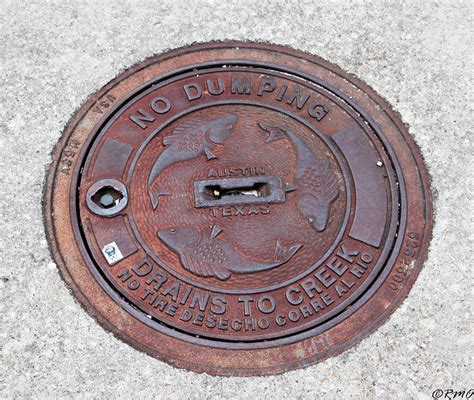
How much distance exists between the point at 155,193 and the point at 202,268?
35 centimetres

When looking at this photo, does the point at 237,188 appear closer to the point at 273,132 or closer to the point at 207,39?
the point at 273,132

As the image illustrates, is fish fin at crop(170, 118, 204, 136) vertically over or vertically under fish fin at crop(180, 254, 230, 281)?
over

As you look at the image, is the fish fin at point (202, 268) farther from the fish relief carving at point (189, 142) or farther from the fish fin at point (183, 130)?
the fish fin at point (183, 130)

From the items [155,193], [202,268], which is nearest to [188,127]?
[155,193]

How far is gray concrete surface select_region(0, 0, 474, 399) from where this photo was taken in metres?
1.93

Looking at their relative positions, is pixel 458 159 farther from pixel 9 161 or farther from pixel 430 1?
pixel 9 161

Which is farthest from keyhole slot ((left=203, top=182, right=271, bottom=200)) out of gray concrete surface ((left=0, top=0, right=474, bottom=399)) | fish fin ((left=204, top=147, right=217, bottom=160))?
gray concrete surface ((left=0, top=0, right=474, bottom=399))

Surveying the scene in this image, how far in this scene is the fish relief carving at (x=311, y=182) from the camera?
216 cm

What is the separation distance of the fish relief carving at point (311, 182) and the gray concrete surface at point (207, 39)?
440mm

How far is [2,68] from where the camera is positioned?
2.37 m

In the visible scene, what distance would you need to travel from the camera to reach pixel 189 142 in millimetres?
2221

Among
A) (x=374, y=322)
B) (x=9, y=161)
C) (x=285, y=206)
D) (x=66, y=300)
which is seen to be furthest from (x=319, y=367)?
(x=9, y=161)

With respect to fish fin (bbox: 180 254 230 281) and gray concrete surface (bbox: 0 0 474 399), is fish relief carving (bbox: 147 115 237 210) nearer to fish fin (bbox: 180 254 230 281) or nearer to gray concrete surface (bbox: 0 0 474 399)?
fish fin (bbox: 180 254 230 281)

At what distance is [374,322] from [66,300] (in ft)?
3.73
